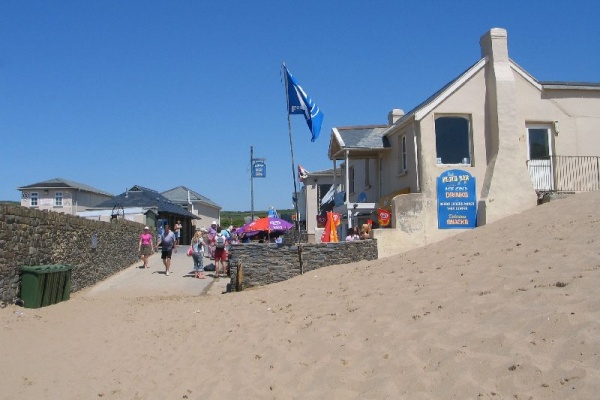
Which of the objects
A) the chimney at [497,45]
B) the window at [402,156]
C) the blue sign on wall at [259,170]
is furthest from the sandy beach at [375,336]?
the blue sign on wall at [259,170]

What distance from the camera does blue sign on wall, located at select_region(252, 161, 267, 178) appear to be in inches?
1566

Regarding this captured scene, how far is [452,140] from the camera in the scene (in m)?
19.4

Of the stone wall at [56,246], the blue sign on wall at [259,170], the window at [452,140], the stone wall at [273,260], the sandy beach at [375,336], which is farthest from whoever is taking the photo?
the blue sign on wall at [259,170]

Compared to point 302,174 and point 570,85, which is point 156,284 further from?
point 302,174

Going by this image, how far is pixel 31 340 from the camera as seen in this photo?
9.74 metres

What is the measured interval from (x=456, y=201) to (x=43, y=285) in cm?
1191

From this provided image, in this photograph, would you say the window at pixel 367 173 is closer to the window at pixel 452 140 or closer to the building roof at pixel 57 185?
the window at pixel 452 140

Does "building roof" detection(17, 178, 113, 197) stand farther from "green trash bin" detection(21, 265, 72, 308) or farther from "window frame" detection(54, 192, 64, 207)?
"green trash bin" detection(21, 265, 72, 308)

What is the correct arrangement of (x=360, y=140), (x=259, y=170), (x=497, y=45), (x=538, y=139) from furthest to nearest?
1. (x=259, y=170)
2. (x=360, y=140)
3. (x=538, y=139)
4. (x=497, y=45)

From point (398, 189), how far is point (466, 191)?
276cm

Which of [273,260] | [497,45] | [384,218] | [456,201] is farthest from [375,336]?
[497,45]

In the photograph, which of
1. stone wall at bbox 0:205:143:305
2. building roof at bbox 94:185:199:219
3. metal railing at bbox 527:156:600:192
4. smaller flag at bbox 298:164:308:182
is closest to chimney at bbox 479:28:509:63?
metal railing at bbox 527:156:600:192

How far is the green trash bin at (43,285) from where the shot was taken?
483 inches

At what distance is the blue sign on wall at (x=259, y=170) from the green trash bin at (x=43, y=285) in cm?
2591
